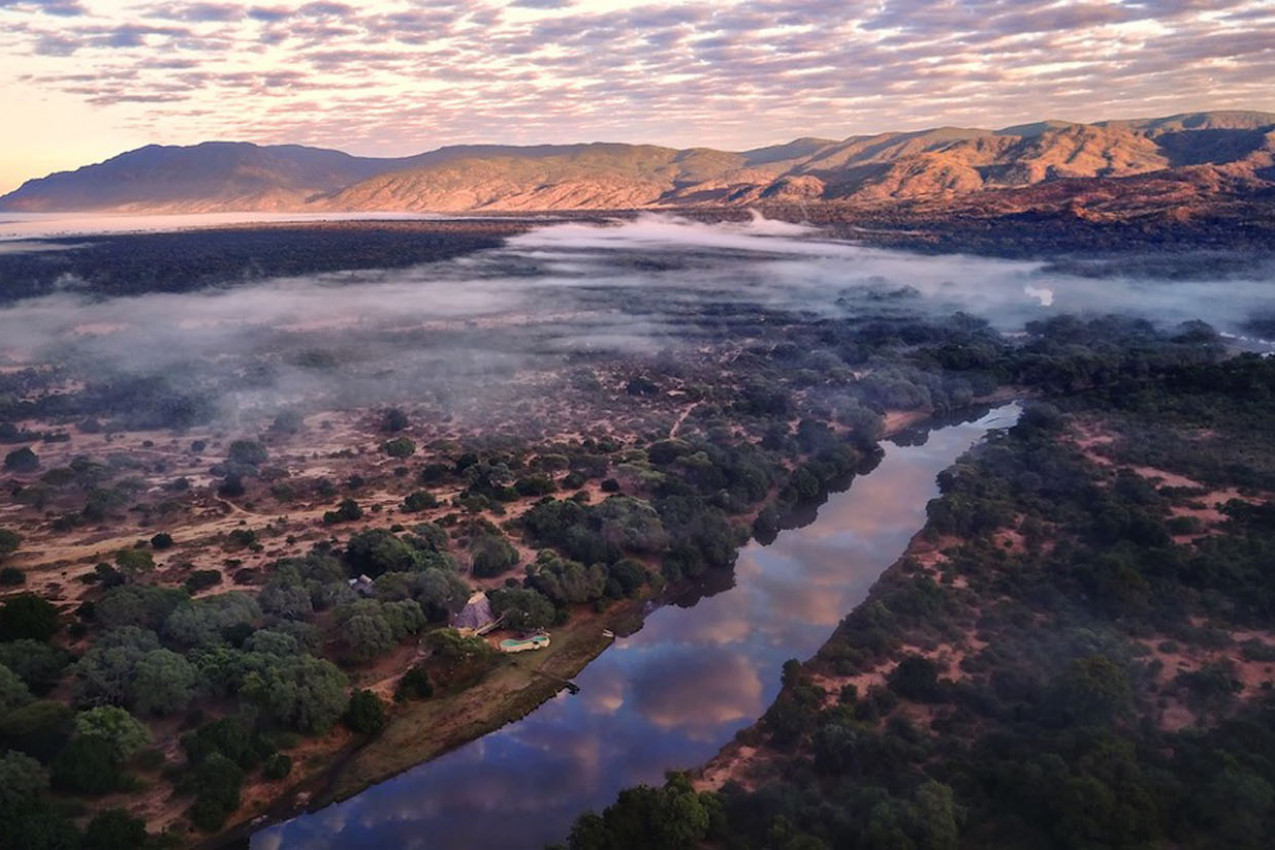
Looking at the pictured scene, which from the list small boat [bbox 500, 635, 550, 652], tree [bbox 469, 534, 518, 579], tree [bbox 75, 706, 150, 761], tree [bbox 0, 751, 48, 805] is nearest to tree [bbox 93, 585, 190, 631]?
tree [bbox 75, 706, 150, 761]

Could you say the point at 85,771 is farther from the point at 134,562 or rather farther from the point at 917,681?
the point at 917,681

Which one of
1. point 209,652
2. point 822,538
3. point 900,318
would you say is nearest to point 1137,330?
point 900,318

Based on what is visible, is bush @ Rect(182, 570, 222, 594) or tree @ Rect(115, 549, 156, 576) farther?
tree @ Rect(115, 549, 156, 576)

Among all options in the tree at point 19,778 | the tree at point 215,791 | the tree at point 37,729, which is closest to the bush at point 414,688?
the tree at point 215,791

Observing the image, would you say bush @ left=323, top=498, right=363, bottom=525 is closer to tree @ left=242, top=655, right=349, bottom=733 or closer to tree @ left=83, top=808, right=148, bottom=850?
tree @ left=242, top=655, right=349, bottom=733

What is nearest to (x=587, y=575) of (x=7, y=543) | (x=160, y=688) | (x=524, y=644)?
(x=524, y=644)
